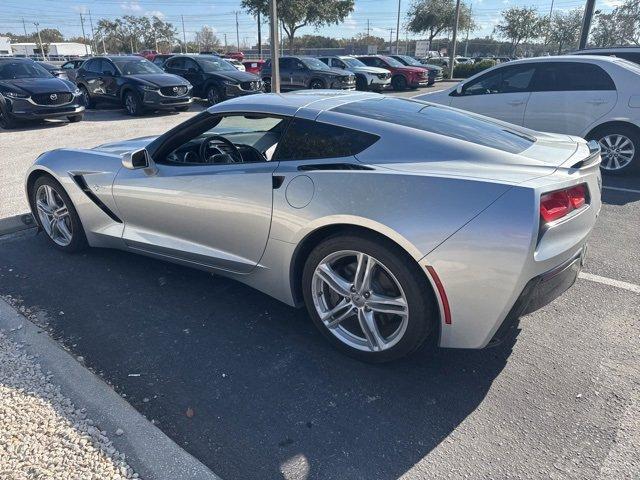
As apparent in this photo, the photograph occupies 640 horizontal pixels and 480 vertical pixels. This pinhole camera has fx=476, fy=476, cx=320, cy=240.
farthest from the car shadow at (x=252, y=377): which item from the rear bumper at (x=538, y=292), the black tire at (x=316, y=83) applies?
the black tire at (x=316, y=83)

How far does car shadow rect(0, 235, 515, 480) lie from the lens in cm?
217

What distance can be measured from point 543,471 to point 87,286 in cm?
→ 328

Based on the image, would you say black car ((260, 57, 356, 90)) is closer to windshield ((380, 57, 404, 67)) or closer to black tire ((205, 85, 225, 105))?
black tire ((205, 85, 225, 105))

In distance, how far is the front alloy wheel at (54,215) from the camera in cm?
418

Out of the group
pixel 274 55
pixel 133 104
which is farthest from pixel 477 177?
pixel 133 104

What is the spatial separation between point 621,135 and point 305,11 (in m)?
36.0

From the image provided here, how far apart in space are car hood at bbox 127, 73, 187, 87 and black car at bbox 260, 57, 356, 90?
5945 millimetres

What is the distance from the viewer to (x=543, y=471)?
2.04 meters

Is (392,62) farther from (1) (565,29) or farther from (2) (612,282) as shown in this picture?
(1) (565,29)

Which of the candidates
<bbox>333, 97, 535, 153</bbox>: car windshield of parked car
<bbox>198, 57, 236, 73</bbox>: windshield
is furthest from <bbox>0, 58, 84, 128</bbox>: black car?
<bbox>333, 97, 535, 153</bbox>: car windshield of parked car

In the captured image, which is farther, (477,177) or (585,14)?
(585,14)

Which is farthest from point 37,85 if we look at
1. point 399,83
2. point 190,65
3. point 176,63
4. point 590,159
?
point 399,83

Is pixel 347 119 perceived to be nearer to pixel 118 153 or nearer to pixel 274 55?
pixel 118 153

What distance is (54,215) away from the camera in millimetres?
4230
